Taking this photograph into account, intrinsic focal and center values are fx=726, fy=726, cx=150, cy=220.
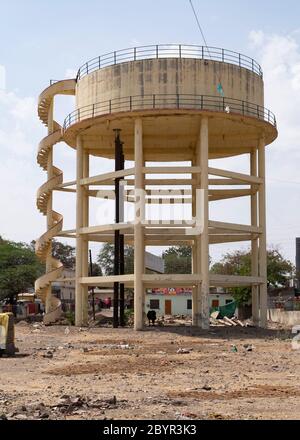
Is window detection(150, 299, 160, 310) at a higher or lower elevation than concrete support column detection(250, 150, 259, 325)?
lower

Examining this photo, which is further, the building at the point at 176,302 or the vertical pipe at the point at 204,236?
the building at the point at 176,302

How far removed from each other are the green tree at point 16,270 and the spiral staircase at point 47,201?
1901cm

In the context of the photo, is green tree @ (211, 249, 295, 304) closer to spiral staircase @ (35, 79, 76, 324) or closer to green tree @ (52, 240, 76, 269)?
spiral staircase @ (35, 79, 76, 324)

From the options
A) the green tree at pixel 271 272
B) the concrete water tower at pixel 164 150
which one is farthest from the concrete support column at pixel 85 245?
the green tree at pixel 271 272

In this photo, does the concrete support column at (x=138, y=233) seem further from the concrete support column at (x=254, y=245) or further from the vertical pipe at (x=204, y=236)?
the concrete support column at (x=254, y=245)

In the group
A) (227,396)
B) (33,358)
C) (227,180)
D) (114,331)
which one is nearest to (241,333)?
(114,331)

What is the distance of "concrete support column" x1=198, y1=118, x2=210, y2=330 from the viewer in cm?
4062

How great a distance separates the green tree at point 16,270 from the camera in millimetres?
68750

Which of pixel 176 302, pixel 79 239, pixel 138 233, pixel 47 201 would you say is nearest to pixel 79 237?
pixel 79 239

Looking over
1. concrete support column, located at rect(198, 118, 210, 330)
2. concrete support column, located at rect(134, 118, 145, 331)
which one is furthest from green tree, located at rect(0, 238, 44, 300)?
concrete support column, located at rect(198, 118, 210, 330)

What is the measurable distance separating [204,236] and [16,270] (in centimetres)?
3242

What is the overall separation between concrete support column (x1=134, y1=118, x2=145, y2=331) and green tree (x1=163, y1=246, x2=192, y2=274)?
3012 inches

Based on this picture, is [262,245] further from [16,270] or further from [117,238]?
[16,270]

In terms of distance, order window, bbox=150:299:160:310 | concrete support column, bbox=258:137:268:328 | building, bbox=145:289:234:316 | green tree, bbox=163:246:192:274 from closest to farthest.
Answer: concrete support column, bbox=258:137:268:328 < building, bbox=145:289:234:316 < window, bbox=150:299:160:310 < green tree, bbox=163:246:192:274
